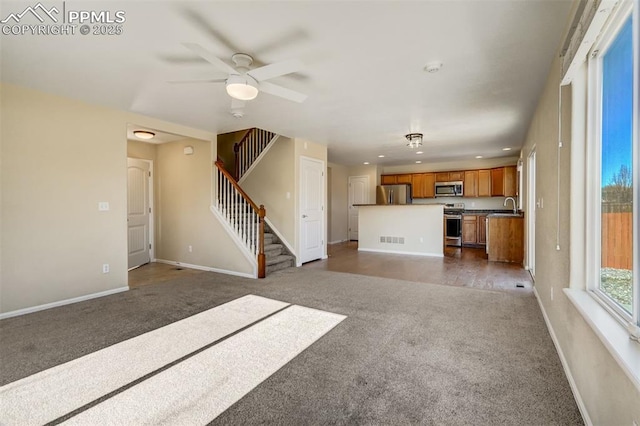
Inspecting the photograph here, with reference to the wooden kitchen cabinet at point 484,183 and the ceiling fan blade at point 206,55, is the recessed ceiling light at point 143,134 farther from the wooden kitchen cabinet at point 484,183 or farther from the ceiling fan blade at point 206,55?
the wooden kitchen cabinet at point 484,183

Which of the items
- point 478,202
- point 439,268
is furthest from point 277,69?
point 478,202

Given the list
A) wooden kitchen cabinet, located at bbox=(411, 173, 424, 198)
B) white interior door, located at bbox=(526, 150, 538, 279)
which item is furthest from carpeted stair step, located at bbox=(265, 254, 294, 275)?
wooden kitchen cabinet, located at bbox=(411, 173, 424, 198)

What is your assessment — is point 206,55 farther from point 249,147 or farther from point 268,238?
point 249,147

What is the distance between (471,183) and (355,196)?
339cm

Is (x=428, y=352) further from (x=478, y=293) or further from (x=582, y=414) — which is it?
(x=478, y=293)

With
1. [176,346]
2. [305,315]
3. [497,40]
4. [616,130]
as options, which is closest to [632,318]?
[616,130]

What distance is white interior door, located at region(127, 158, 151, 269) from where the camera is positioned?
5551 millimetres

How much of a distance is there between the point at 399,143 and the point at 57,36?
5260mm

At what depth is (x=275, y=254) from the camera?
5438mm

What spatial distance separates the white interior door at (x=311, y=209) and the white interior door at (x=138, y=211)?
123 inches

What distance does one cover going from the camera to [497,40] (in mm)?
2273

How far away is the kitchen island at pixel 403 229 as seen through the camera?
674 centimetres

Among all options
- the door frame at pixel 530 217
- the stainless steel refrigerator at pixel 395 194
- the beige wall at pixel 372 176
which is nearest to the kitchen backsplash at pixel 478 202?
the stainless steel refrigerator at pixel 395 194

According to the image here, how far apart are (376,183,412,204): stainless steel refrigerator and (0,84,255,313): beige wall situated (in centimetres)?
669
